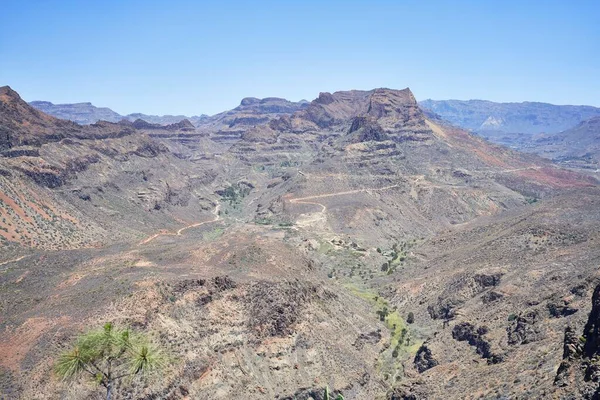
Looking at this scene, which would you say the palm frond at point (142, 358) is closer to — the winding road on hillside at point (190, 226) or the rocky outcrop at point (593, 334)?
the rocky outcrop at point (593, 334)

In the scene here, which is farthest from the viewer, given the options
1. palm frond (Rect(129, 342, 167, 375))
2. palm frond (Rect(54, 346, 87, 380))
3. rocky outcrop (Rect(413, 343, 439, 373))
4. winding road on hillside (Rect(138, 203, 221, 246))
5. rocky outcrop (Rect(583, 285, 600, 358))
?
winding road on hillside (Rect(138, 203, 221, 246))

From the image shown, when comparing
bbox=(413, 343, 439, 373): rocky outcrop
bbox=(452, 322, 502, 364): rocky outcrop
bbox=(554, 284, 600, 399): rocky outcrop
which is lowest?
bbox=(413, 343, 439, 373): rocky outcrop

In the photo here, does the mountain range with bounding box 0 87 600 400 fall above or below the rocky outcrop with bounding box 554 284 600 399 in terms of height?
below

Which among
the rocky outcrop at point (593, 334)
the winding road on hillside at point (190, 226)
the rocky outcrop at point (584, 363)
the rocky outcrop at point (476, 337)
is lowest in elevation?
the rocky outcrop at point (476, 337)

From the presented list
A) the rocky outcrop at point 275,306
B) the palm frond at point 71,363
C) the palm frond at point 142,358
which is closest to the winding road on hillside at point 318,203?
the rocky outcrop at point 275,306

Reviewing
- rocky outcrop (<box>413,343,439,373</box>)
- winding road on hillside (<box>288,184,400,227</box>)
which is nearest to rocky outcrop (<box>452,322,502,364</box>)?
rocky outcrop (<box>413,343,439,373</box>)

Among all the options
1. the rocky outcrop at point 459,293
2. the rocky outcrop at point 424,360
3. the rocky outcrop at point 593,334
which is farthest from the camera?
the rocky outcrop at point 459,293

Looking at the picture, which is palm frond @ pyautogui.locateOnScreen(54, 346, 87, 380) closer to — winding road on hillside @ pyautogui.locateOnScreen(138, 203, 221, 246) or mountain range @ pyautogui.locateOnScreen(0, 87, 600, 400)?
mountain range @ pyautogui.locateOnScreen(0, 87, 600, 400)

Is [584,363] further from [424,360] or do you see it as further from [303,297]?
[303,297]

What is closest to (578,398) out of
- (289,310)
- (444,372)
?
(444,372)

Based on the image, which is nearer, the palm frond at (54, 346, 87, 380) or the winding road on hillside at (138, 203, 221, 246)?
the palm frond at (54, 346, 87, 380)

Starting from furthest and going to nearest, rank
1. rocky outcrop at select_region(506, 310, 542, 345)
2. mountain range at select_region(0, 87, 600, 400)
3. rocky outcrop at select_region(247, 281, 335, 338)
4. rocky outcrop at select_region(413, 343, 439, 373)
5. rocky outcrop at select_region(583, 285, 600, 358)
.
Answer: rocky outcrop at select_region(413, 343, 439, 373) < rocky outcrop at select_region(247, 281, 335, 338) < rocky outcrop at select_region(506, 310, 542, 345) < mountain range at select_region(0, 87, 600, 400) < rocky outcrop at select_region(583, 285, 600, 358)
